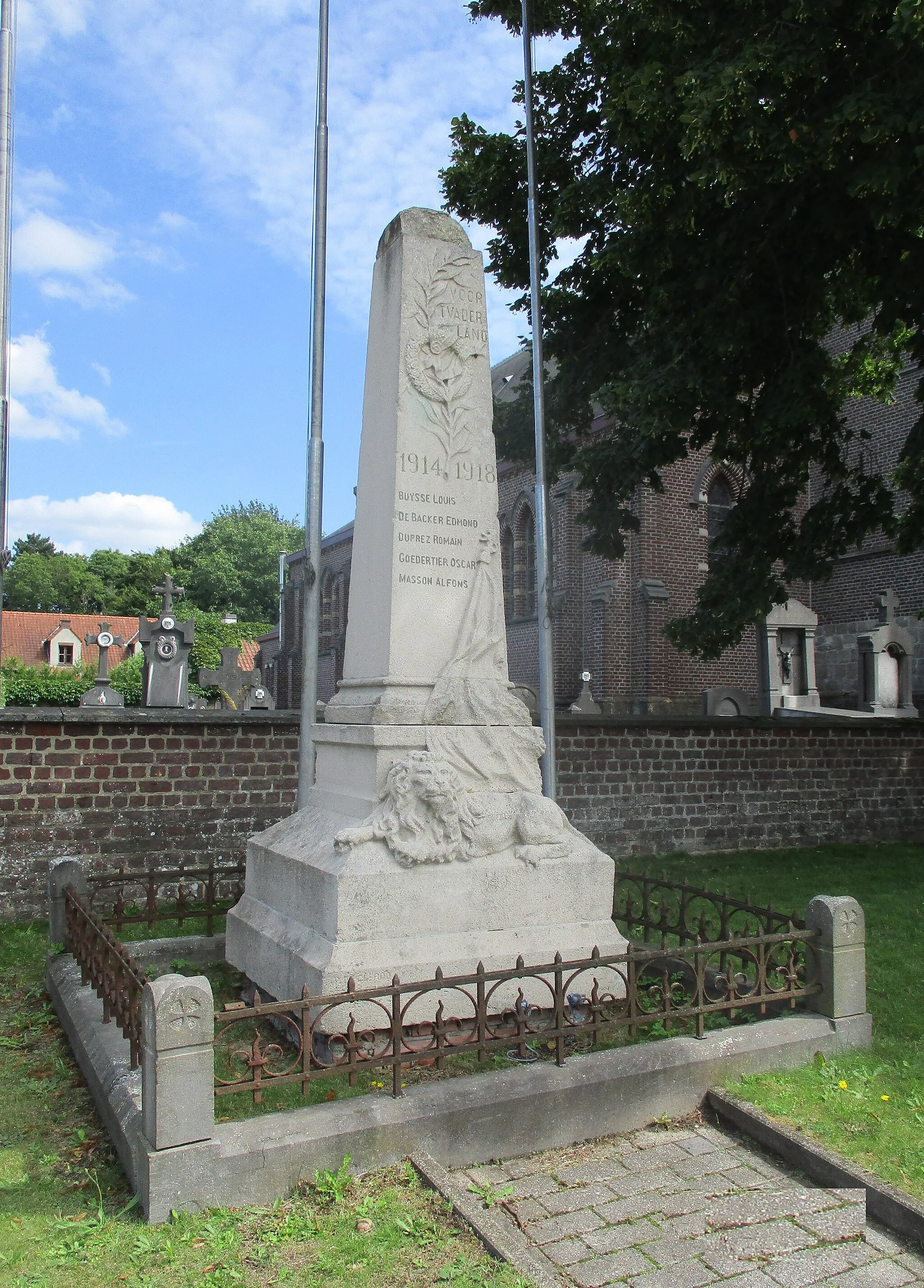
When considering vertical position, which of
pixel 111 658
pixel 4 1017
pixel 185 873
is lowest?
pixel 4 1017

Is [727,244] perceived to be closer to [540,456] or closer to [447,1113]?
[540,456]

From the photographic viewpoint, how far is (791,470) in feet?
38.3

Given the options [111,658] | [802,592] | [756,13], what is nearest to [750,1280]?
[756,13]

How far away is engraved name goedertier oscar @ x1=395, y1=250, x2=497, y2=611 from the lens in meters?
5.14

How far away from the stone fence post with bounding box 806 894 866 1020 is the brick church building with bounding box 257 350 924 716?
15.7 metres

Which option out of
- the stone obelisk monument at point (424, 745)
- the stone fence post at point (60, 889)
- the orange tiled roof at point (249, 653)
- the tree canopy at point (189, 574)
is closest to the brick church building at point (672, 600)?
the stone fence post at point (60, 889)

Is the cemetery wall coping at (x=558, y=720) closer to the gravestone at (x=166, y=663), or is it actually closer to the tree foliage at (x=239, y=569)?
the gravestone at (x=166, y=663)

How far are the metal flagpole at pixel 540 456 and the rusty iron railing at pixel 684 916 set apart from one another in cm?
227

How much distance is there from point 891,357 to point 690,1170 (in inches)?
488

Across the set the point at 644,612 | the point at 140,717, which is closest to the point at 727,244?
the point at 140,717

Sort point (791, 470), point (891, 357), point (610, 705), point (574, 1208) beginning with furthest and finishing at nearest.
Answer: point (610, 705) → point (891, 357) → point (791, 470) → point (574, 1208)

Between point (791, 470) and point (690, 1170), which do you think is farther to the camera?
point (791, 470)

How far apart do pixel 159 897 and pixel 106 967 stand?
16.2 ft

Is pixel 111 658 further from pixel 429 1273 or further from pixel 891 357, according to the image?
pixel 429 1273
